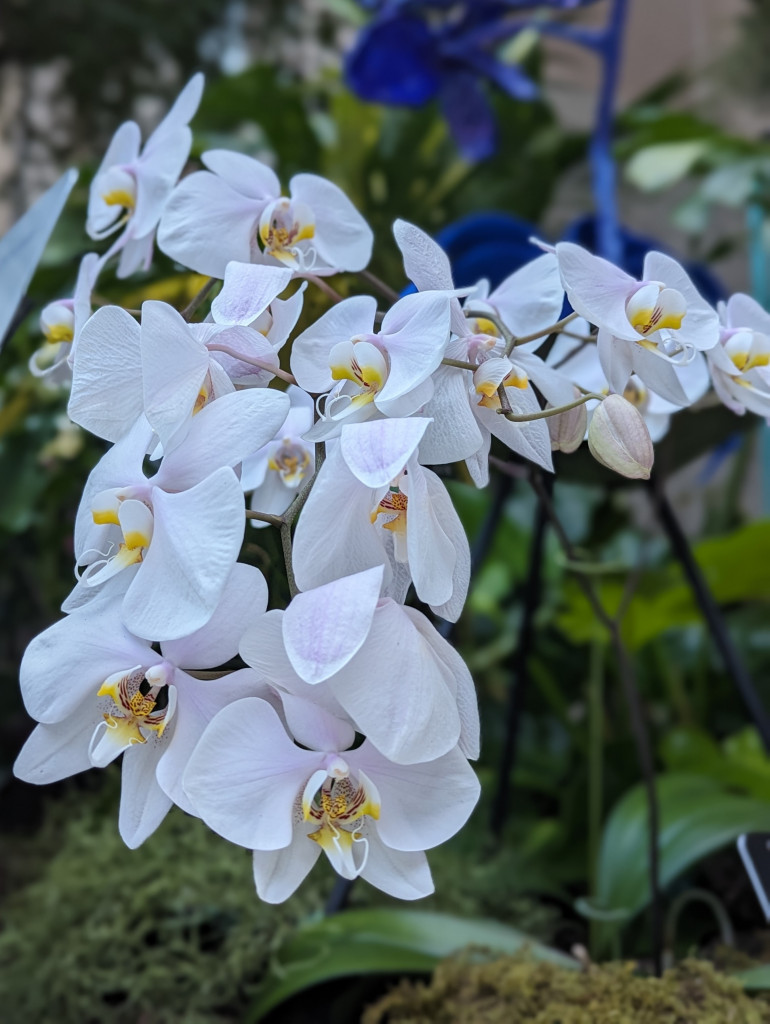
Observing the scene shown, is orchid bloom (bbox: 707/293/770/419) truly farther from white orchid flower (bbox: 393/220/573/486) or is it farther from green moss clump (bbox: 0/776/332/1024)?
green moss clump (bbox: 0/776/332/1024)

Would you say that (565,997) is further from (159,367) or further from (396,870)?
(159,367)

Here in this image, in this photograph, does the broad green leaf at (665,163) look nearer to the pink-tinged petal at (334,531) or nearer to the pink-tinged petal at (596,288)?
the pink-tinged petal at (596,288)

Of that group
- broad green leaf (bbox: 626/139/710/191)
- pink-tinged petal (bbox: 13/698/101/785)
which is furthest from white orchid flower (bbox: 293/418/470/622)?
broad green leaf (bbox: 626/139/710/191)

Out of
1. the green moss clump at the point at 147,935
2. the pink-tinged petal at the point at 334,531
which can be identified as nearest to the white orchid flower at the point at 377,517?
the pink-tinged petal at the point at 334,531

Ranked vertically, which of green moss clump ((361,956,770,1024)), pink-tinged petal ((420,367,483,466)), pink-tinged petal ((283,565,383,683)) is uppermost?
pink-tinged petal ((420,367,483,466))

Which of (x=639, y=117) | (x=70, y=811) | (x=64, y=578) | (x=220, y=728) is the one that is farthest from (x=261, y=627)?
(x=639, y=117)

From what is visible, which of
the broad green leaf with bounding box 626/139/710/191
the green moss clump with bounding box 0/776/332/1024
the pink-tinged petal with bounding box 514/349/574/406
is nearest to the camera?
the pink-tinged petal with bounding box 514/349/574/406

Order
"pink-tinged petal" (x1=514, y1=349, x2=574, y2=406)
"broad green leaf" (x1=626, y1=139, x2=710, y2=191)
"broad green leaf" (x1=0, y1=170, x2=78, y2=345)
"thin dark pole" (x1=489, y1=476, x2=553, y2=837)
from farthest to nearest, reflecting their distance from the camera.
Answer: "broad green leaf" (x1=626, y1=139, x2=710, y2=191) < "thin dark pole" (x1=489, y1=476, x2=553, y2=837) < "broad green leaf" (x1=0, y1=170, x2=78, y2=345) < "pink-tinged petal" (x1=514, y1=349, x2=574, y2=406)
